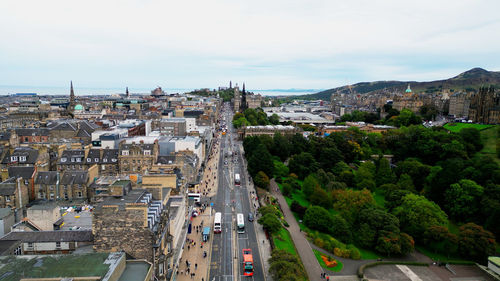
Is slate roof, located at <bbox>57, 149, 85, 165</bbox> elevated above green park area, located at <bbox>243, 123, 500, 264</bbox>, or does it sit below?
above

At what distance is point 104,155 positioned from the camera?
57469mm

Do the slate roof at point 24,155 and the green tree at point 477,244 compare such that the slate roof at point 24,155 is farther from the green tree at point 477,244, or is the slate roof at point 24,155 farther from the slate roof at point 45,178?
the green tree at point 477,244

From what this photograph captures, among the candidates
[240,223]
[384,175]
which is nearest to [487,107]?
[384,175]

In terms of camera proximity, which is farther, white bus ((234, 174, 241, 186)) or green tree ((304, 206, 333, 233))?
white bus ((234, 174, 241, 186))

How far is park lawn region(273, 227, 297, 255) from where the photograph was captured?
4003 cm

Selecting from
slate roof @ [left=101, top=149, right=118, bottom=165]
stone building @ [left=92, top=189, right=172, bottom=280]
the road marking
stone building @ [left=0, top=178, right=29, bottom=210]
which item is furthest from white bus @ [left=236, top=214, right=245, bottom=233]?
stone building @ [left=0, top=178, right=29, bottom=210]

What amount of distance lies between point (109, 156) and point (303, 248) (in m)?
37.0

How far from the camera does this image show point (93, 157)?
186 ft

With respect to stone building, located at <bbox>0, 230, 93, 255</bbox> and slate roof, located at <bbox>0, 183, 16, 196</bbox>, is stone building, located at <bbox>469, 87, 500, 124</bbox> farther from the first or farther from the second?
slate roof, located at <bbox>0, 183, 16, 196</bbox>

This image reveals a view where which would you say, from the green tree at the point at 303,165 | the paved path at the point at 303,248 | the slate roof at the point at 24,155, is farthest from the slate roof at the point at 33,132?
the green tree at the point at 303,165

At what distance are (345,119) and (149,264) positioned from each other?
134376mm

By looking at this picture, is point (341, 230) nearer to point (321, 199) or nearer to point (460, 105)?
point (321, 199)

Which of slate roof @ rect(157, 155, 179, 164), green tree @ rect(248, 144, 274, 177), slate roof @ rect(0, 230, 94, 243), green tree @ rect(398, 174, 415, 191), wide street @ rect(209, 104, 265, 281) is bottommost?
wide street @ rect(209, 104, 265, 281)

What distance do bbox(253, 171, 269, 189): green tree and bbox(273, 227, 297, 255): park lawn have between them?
17389 mm
